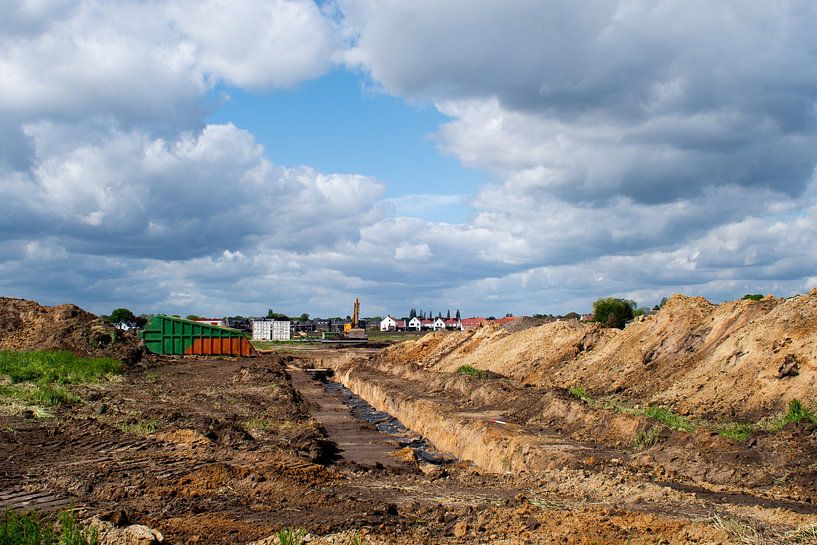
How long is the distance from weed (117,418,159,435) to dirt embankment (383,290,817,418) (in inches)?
451

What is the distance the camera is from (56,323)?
33.3 meters

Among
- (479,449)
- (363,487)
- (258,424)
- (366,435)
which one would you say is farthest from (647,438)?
(258,424)

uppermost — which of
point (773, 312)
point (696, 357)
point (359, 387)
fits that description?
point (773, 312)

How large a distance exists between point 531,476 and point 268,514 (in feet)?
15.2

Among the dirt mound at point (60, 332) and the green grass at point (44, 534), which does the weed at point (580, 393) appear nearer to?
the green grass at point (44, 534)

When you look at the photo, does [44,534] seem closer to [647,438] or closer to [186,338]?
[647,438]

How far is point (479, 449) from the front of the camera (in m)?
14.9

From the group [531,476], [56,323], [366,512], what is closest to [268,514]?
[366,512]

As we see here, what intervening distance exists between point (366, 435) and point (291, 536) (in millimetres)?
12156

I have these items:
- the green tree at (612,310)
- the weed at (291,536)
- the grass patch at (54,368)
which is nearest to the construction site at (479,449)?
the weed at (291,536)

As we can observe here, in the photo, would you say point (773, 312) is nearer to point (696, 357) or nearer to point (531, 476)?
point (696, 357)

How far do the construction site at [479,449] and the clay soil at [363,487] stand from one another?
0.04m

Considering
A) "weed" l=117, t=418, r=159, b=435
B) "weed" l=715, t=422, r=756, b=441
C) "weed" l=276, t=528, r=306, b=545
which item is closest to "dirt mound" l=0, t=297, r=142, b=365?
"weed" l=117, t=418, r=159, b=435

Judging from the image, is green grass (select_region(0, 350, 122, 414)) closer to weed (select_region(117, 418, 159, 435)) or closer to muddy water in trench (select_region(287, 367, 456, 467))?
weed (select_region(117, 418, 159, 435))
